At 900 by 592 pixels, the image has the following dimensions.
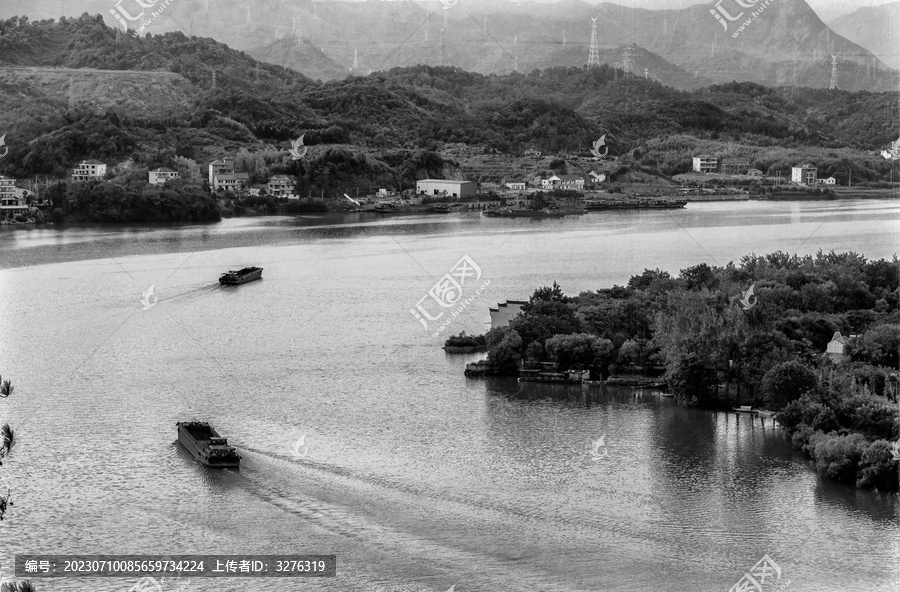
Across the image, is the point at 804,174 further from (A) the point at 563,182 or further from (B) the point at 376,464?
(B) the point at 376,464

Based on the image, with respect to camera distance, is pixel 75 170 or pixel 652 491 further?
pixel 75 170

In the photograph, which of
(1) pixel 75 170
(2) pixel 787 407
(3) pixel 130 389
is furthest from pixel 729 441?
(1) pixel 75 170

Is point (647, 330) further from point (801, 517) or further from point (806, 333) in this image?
point (801, 517)

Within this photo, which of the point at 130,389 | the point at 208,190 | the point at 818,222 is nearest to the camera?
the point at 130,389

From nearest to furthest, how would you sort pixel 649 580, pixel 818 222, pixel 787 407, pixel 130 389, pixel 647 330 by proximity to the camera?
1. pixel 649 580
2. pixel 787 407
3. pixel 130 389
4. pixel 647 330
5. pixel 818 222

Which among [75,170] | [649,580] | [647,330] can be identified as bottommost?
[649,580]

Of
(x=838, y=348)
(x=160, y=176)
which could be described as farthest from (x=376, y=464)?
(x=160, y=176)

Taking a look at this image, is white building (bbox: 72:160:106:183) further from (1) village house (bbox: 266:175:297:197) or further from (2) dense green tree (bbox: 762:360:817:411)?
(2) dense green tree (bbox: 762:360:817:411)
